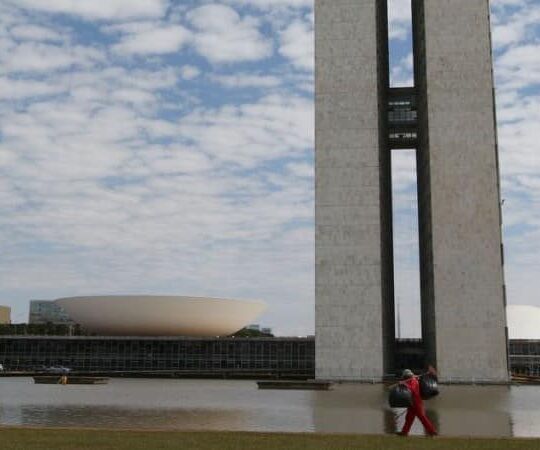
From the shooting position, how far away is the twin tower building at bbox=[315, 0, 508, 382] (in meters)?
47.3

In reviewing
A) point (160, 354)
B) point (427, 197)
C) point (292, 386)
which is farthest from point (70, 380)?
point (427, 197)

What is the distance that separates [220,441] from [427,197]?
40.9 meters

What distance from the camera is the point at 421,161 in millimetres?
54125

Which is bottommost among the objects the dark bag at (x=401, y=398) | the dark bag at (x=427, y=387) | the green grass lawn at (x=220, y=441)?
the green grass lawn at (x=220, y=441)

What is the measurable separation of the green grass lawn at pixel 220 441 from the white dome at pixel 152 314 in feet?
161

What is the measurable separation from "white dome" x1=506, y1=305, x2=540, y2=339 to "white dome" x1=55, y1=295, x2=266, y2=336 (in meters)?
27.5

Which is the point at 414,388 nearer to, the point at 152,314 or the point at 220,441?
the point at 220,441

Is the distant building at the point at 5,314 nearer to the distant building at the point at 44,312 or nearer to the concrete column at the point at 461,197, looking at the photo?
the distant building at the point at 44,312

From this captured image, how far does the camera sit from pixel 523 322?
246 ft

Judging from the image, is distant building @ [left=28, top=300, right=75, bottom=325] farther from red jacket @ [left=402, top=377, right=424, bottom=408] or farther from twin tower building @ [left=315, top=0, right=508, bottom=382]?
red jacket @ [left=402, top=377, right=424, bottom=408]

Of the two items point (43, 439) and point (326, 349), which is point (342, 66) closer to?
point (326, 349)

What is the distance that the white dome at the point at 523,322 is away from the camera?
241 ft

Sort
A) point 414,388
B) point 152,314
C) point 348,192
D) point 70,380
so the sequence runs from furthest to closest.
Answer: point 152,314, point 348,192, point 70,380, point 414,388

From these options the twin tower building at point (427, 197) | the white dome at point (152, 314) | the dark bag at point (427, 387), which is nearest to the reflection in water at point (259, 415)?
the dark bag at point (427, 387)
